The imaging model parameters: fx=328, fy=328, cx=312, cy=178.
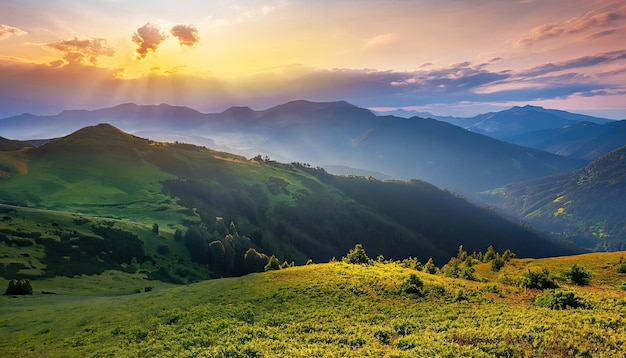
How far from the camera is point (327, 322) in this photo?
104 ft

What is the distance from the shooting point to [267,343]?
2653cm

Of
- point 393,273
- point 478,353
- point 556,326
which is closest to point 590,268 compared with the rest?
point 393,273

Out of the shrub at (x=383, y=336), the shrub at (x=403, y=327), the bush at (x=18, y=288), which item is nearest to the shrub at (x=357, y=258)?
the shrub at (x=403, y=327)

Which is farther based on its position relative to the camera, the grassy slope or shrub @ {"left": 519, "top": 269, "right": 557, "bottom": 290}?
shrub @ {"left": 519, "top": 269, "right": 557, "bottom": 290}

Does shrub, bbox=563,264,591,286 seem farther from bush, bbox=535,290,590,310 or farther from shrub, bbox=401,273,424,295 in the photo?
shrub, bbox=401,273,424,295

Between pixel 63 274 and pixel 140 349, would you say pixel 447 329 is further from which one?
pixel 63 274

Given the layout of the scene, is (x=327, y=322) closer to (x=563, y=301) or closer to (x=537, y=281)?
(x=563, y=301)

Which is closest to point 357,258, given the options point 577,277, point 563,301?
point 577,277

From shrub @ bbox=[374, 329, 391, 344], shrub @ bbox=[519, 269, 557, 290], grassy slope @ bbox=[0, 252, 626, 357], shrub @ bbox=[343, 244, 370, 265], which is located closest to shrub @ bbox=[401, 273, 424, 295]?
grassy slope @ bbox=[0, 252, 626, 357]

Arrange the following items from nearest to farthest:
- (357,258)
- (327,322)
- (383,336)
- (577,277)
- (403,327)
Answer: (383,336)
(403,327)
(327,322)
(577,277)
(357,258)

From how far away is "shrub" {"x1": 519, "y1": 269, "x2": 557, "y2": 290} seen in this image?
41219mm

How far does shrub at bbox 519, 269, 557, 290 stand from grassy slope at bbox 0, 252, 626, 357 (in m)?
1.95

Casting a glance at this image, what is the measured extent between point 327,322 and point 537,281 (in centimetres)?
2905

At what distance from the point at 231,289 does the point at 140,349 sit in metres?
18.8
